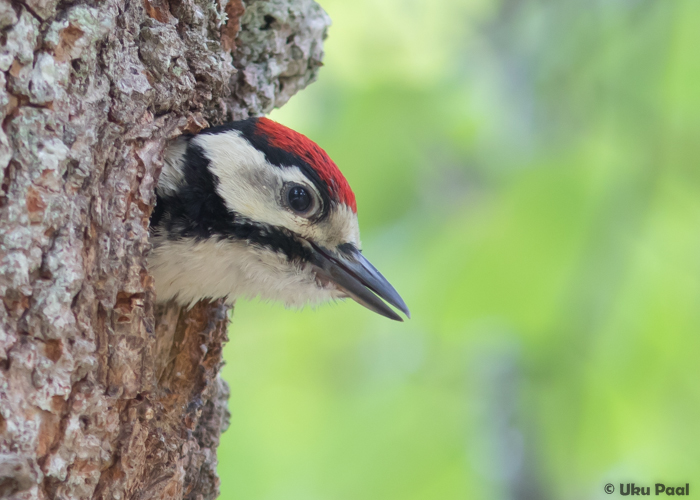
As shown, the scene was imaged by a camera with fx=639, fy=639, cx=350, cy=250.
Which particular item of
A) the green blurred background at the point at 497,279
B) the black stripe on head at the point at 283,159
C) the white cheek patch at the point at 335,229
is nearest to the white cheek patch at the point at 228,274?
the white cheek patch at the point at 335,229

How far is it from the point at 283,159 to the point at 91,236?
0.67 m

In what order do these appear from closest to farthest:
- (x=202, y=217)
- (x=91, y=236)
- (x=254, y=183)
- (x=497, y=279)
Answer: (x=91, y=236) → (x=202, y=217) → (x=254, y=183) → (x=497, y=279)

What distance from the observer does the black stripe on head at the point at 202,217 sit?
182cm

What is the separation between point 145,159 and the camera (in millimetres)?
1645

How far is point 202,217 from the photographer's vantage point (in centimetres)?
185

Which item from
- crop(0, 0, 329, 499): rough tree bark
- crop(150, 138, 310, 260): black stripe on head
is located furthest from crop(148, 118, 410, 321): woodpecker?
crop(0, 0, 329, 499): rough tree bark

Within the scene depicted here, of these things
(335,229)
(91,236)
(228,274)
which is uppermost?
(335,229)

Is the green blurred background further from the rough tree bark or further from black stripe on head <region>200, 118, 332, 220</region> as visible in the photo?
the rough tree bark

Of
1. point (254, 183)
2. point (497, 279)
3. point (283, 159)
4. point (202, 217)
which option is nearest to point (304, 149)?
point (283, 159)

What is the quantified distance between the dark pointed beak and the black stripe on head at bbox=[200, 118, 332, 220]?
5.3 inches

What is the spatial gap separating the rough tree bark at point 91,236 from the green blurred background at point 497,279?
1.67 metres

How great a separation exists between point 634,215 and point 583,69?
945mm

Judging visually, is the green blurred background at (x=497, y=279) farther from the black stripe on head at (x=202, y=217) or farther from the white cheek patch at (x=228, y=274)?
the black stripe on head at (x=202, y=217)

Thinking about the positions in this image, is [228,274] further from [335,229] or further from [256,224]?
[335,229]
